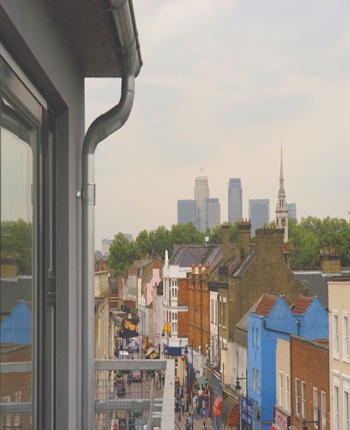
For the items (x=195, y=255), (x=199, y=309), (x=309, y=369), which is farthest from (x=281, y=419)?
(x=195, y=255)

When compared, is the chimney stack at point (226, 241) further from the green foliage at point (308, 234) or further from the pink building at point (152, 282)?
the green foliage at point (308, 234)

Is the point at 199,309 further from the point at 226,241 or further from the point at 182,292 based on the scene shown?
the point at 182,292

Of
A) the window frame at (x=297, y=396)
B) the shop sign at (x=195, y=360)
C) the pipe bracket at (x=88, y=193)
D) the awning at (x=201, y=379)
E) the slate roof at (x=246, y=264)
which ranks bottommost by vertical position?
the awning at (x=201, y=379)

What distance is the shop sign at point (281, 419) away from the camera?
103ft

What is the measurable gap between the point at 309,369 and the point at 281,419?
16.7 ft

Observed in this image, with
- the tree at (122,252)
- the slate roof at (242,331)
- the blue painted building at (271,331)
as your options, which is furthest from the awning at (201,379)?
the tree at (122,252)

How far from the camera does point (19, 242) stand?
3732 millimetres

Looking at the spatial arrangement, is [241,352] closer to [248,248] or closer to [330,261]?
[248,248]

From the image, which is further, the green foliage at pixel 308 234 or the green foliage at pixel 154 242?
the green foliage at pixel 154 242

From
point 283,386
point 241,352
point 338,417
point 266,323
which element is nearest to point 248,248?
→ point 241,352

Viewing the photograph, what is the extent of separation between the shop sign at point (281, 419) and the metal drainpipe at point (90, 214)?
27758 mm

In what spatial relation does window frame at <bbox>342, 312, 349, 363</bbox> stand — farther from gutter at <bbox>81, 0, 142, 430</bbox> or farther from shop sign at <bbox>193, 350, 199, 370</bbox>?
shop sign at <bbox>193, 350, 199, 370</bbox>

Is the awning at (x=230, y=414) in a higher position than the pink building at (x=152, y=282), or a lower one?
lower

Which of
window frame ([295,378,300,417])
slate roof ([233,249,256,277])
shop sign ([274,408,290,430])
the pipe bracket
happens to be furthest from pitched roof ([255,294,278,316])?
the pipe bracket
